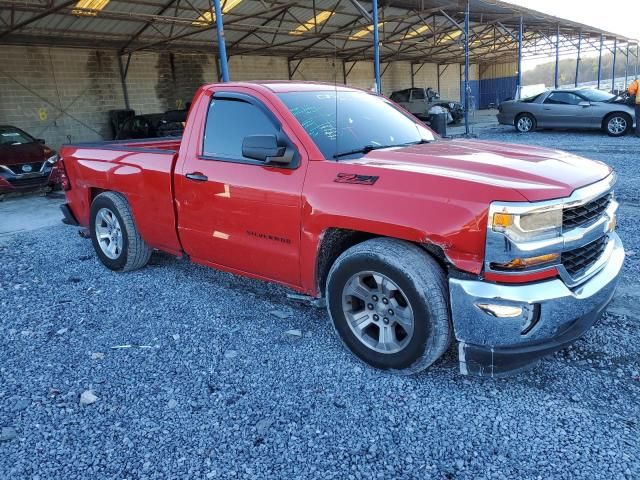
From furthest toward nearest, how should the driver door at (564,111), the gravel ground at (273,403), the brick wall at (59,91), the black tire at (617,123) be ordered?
the brick wall at (59,91) → the driver door at (564,111) → the black tire at (617,123) → the gravel ground at (273,403)

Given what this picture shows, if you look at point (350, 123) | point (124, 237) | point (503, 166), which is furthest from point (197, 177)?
point (503, 166)

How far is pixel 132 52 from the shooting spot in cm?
1880

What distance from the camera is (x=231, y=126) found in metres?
3.85

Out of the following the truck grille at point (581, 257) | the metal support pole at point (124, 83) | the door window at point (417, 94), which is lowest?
the truck grille at point (581, 257)

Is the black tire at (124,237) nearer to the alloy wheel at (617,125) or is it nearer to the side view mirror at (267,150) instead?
the side view mirror at (267,150)

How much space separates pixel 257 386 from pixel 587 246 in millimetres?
2119

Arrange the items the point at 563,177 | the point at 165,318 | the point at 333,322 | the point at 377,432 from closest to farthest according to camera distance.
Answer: the point at 377,432
the point at 563,177
the point at 333,322
the point at 165,318

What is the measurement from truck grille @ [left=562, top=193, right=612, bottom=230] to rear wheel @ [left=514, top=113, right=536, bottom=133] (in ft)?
50.3

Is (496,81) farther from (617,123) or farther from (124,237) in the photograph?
(124,237)

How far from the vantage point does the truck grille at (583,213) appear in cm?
267

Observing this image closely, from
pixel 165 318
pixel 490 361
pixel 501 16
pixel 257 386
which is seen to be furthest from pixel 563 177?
pixel 501 16

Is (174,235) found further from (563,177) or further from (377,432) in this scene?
(563,177)

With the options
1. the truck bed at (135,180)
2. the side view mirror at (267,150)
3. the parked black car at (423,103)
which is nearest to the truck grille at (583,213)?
the side view mirror at (267,150)

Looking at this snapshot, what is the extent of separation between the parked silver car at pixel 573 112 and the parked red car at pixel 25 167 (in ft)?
47.3
